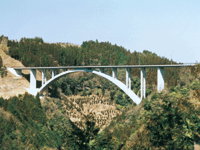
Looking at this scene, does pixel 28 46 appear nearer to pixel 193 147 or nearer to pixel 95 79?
pixel 95 79

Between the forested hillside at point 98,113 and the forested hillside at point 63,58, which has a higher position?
the forested hillside at point 63,58

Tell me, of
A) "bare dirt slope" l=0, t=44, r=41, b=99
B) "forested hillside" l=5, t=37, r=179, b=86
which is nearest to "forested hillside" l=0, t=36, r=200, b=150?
"forested hillside" l=5, t=37, r=179, b=86

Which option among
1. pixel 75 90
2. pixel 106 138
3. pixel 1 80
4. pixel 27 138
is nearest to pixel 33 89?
pixel 1 80

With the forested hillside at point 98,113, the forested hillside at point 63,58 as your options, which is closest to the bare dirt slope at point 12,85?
the forested hillside at point 98,113

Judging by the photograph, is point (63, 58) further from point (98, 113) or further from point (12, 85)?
point (12, 85)

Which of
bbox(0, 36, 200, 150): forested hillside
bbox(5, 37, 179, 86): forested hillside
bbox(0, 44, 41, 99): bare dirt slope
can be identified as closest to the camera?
bbox(0, 36, 200, 150): forested hillside

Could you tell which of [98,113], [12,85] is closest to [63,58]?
[98,113]

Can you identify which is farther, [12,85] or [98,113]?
[98,113]

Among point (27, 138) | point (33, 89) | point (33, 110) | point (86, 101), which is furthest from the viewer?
point (86, 101)

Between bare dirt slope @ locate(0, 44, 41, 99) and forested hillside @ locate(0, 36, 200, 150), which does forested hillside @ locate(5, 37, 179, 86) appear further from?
bare dirt slope @ locate(0, 44, 41, 99)

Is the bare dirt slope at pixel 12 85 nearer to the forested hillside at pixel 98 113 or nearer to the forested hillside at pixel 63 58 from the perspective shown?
the forested hillside at pixel 98 113

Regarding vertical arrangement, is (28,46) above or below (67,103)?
above
